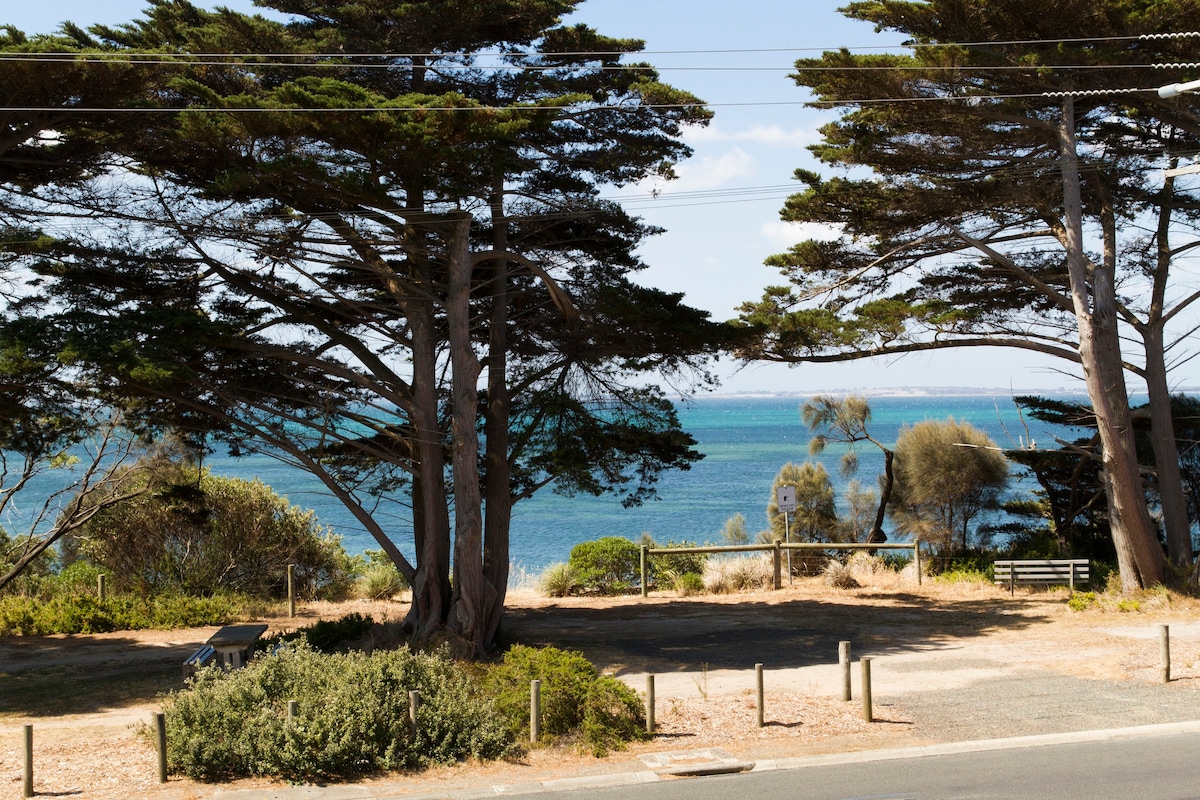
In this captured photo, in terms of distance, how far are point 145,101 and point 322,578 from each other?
13.6 m

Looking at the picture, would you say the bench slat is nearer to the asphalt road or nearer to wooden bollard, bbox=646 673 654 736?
the asphalt road

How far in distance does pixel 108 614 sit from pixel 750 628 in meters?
12.6

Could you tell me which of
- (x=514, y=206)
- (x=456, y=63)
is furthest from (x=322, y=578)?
(x=456, y=63)

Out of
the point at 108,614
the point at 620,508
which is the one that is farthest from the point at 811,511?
the point at 620,508

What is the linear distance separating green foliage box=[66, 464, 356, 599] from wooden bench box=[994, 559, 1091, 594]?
53.3 ft

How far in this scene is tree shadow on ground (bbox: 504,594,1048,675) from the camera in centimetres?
1655

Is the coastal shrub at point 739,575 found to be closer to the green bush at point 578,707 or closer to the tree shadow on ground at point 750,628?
the tree shadow on ground at point 750,628

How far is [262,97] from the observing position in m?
15.0

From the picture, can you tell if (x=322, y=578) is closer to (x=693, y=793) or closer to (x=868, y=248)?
(x=868, y=248)

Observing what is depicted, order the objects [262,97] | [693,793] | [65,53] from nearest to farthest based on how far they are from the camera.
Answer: [693,793]
[65,53]
[262,97]

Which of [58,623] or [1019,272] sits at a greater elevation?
[1019,272]

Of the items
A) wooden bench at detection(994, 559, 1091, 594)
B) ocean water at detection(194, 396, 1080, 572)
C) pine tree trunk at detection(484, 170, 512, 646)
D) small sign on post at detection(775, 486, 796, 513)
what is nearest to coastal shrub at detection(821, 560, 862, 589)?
small sign on post at detection(775, 486, 796, 513)

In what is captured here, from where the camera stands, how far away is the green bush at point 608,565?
26500mm

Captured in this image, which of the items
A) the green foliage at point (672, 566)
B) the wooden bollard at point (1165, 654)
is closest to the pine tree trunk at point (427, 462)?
the green foliage at point (672, 566)
